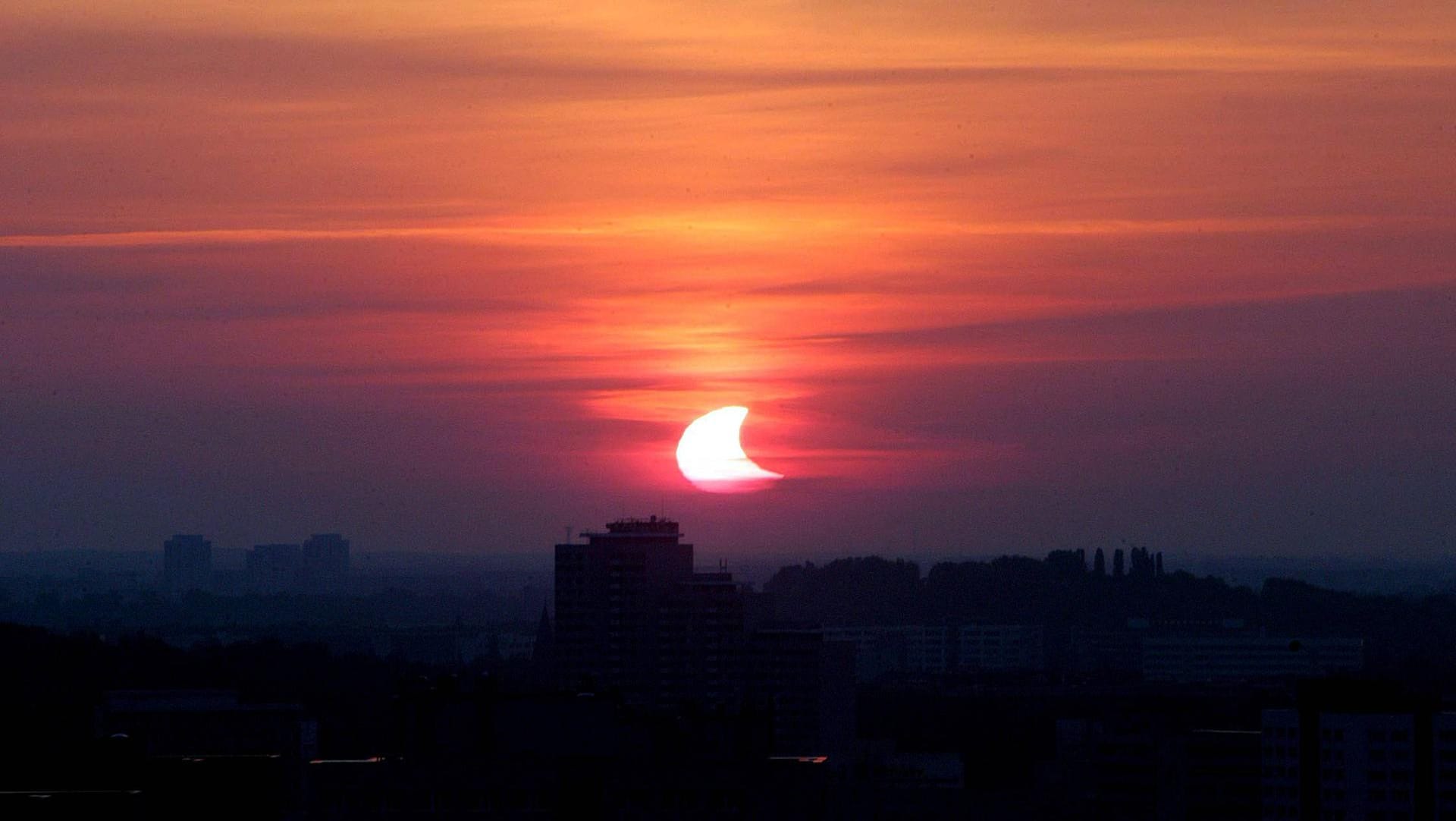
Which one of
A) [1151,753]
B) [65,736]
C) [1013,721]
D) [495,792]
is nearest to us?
[65,736]

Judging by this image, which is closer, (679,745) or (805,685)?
(679,745)

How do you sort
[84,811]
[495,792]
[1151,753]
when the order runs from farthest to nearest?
[1151,753] → [495,792] → [84,811]

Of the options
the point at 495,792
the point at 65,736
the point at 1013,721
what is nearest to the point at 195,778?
Answer: the point at 65,736

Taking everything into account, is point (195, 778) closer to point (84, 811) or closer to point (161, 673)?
point (84, 811)

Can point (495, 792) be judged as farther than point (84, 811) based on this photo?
Yes

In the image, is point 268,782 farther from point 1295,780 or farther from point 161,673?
point 161,673

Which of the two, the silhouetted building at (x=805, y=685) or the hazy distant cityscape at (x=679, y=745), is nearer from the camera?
the hazy distant cityscape at (x=679, y=745)

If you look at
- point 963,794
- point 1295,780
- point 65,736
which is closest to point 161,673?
point 963,794

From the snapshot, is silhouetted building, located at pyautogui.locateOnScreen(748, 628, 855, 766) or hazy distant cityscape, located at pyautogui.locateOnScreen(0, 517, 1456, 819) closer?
hazy distant cityscape, located at pyautogui.locateOnScreen(0, 517, 1456, 819)

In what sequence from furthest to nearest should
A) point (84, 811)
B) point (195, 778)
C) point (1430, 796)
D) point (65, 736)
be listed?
1. point (1430, 796)
2. point (65, 736)
3. point (195, 778)
4. point (84, 811)
